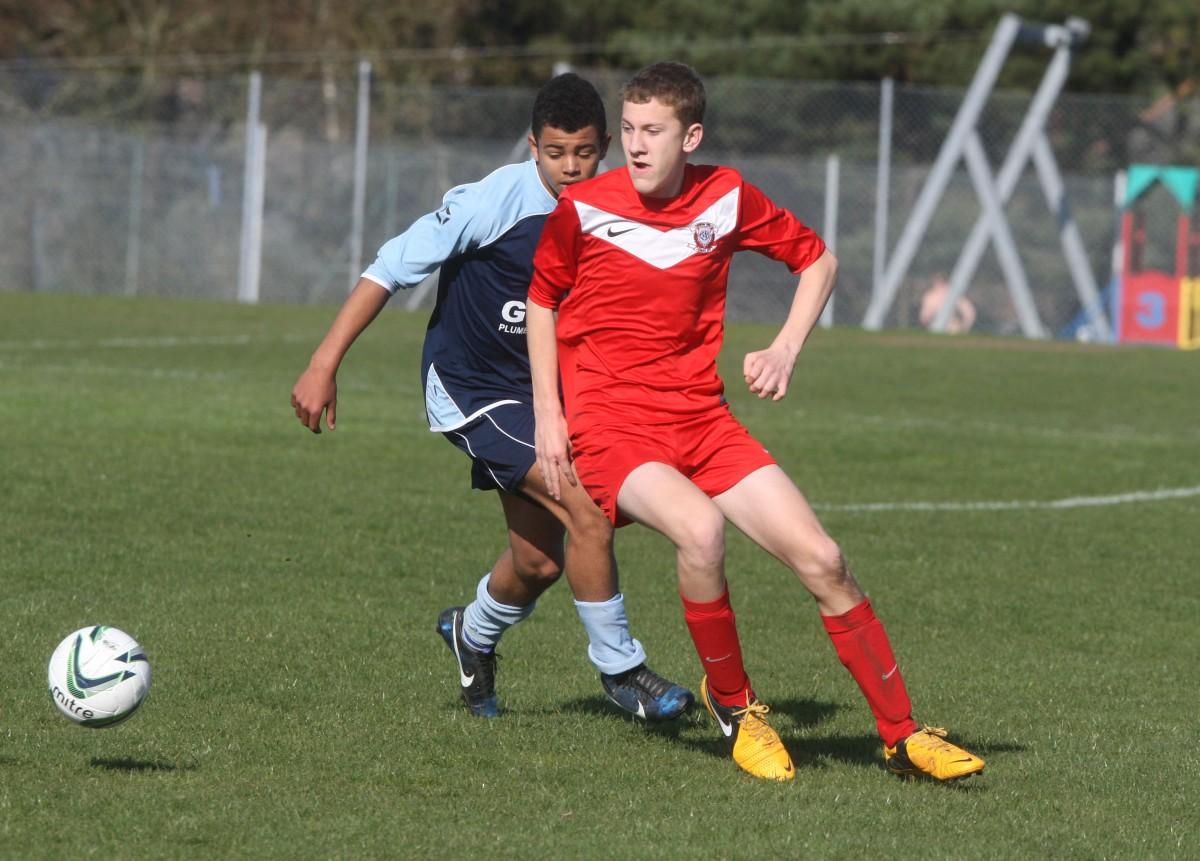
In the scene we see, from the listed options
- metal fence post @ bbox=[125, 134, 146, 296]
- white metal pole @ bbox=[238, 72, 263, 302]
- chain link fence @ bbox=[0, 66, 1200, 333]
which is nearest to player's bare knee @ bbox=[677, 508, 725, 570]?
chain link fence @ bbox=[0, 66, 1200, 333]

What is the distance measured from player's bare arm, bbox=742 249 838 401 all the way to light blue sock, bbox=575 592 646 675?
84 cm

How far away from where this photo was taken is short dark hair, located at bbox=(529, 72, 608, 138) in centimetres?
532

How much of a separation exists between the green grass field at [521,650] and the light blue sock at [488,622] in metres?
0.23

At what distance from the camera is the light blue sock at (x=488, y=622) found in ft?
18.8

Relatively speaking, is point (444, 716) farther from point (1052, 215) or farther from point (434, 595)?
point (1052, 215)

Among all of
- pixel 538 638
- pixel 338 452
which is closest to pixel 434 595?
pixel 538 638

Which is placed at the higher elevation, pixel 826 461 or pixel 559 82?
pixel 559 82

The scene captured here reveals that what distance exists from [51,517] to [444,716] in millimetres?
3900

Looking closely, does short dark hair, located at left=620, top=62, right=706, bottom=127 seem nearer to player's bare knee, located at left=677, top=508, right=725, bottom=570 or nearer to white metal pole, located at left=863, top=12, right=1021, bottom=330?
player's bare knee, located at left=677, top=508, right=725, bottom=570

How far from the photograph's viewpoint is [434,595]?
24.7ft

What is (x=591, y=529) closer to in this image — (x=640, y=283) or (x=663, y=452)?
(x=663, y=452)

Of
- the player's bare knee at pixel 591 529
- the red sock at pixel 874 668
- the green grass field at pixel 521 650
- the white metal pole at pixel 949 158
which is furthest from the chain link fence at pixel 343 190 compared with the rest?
the red sock at pixel 874 668

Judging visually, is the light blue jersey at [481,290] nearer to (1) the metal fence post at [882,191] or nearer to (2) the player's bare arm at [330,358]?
(2) the player's bare arm at [330,358]

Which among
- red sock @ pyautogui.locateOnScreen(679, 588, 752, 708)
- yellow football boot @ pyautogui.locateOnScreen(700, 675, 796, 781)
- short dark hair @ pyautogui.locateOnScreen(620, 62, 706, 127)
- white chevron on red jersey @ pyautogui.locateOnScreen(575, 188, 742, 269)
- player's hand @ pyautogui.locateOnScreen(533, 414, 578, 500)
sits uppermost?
short dark hair @ pyautogui.locateOnScreen(620, 62, 706, 127)
